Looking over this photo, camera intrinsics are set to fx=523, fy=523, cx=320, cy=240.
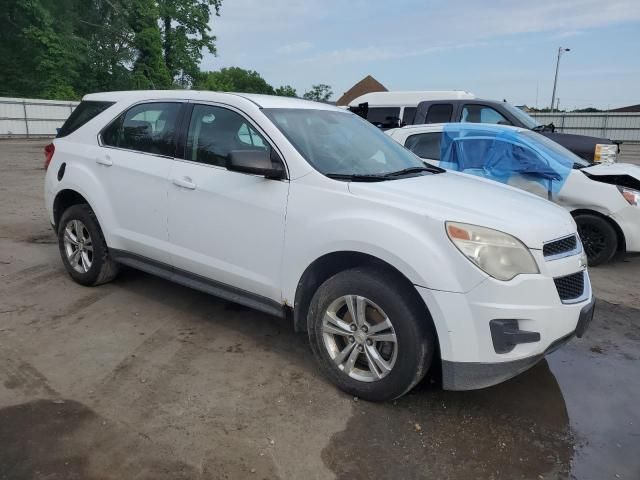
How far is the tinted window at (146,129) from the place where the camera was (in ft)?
13.6

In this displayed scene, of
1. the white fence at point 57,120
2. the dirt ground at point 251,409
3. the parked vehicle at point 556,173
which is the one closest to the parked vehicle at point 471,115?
the parked vehicle at point 556,173

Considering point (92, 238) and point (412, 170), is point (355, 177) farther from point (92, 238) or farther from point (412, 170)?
point (92, 238)

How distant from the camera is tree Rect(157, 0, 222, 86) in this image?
39125mm

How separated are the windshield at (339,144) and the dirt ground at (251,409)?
1.40m

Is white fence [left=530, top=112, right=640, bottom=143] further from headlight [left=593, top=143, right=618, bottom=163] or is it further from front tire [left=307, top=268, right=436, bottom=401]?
front tire [left=307, top=268, right=436, bottom=401]

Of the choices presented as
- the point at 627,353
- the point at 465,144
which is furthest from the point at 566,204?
the point at 627,353

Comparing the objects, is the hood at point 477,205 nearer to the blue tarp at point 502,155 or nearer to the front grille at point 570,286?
the front grille at point 570,286

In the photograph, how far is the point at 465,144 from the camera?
277 inches

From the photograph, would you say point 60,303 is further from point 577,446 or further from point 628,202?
point 628,202

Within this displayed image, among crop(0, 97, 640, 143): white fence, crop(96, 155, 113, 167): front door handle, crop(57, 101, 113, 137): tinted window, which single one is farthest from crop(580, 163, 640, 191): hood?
crop(0, 97, 640, 143): white fence

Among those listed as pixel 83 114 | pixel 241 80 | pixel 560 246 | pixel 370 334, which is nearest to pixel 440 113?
pixel 83 114

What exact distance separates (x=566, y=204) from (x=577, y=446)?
4128 mm

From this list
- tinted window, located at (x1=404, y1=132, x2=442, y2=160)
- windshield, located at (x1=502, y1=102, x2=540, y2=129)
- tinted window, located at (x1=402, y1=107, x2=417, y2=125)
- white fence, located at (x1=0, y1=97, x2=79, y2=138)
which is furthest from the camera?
white fence, located at (x1=0, y1=97, x2=79, y2=138)

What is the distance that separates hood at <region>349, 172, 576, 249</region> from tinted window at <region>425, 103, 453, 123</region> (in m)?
6.46
